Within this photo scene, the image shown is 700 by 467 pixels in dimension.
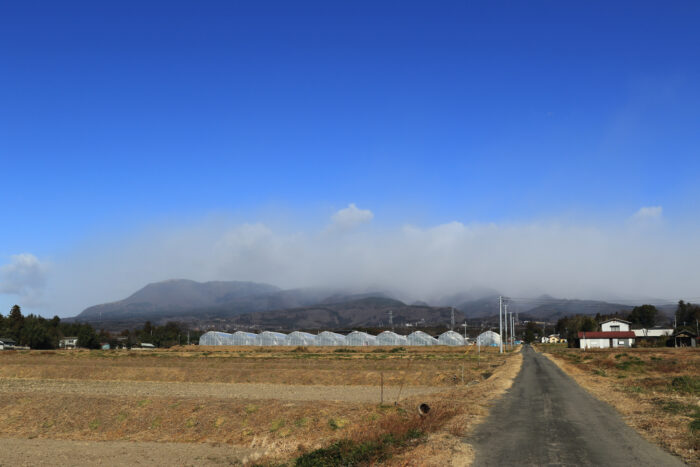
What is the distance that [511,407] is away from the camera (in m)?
27.4

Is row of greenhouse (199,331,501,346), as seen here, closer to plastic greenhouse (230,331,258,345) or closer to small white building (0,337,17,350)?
plastic greenhouse (230,331,258,345)

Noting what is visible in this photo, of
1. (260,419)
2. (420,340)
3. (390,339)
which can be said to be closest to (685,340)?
(420,340)

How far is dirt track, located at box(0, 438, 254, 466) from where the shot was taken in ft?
74.9

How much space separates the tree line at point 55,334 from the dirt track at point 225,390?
109m

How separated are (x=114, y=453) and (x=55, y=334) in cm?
15270

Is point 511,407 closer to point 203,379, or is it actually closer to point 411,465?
point 411,465

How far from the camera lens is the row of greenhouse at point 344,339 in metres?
146

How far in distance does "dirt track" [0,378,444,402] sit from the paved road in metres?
13.5

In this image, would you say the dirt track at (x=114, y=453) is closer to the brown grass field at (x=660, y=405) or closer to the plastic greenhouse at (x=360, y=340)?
the brown grass field at (x=660, y=405)

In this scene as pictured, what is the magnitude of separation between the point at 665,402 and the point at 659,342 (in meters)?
119

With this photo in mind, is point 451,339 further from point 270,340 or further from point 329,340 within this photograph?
point 270,340

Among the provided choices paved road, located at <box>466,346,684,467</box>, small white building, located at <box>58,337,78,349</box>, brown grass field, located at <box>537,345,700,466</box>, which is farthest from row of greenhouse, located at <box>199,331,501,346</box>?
paved road, located at <box>466,346,684,467</box>

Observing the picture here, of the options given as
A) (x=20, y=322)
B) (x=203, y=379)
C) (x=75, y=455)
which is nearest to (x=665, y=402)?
(x=75, y=455)

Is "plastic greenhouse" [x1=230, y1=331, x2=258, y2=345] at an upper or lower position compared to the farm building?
lower
